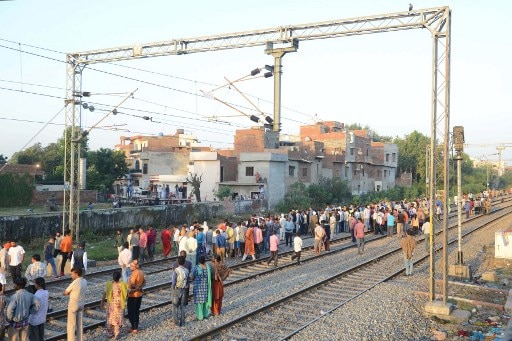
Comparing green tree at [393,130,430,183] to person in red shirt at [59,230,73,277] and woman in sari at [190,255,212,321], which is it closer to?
person in red shirt at [59,230,73,277]

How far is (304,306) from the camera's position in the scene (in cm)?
1274

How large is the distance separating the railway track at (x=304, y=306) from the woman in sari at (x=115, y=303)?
1418mm

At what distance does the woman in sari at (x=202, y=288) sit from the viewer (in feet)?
36.5

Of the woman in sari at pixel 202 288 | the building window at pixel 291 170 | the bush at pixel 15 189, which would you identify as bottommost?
the woman in sari at pixel 202 288

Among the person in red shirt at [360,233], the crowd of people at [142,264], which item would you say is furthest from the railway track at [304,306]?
the person in red shirt at [360,233]

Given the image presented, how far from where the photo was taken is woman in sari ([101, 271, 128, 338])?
→ 974 cm

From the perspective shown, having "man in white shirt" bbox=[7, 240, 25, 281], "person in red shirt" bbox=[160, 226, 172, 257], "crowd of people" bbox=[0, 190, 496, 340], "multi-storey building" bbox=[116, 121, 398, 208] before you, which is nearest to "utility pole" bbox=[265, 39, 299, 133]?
"crowd of people" bbox=[0, 190, 496, 340]

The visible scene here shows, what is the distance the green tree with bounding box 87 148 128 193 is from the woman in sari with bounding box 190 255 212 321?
41.8m

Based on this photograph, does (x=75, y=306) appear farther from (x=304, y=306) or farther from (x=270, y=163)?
(x=270, y=163)

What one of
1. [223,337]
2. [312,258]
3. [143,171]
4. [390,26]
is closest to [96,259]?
[312,258]

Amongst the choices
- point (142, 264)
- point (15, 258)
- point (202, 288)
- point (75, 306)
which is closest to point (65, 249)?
point (15, 258)

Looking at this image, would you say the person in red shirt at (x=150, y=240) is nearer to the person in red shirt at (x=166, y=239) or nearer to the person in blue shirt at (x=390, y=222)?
the person in red shirt at (x=166, y=239)

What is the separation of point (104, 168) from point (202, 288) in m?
43.7

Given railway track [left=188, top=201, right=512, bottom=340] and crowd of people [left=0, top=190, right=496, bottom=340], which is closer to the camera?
crowd of people [left=0, top=190, right=496, bottom=340]
